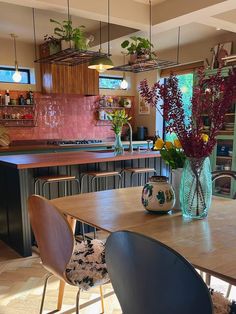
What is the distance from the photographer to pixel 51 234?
1.46 meters

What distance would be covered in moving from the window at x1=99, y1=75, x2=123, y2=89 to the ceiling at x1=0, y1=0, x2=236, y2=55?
5.17 ft

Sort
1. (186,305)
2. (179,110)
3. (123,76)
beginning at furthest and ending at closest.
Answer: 1. (123,76)
2. (179,110)
3. (186,305)

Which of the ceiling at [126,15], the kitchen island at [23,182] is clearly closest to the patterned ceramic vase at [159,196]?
the kitchen island at [23,182]

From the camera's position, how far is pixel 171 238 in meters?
1.23

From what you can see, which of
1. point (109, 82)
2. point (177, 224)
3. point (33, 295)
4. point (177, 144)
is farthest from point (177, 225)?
point (109, 82)

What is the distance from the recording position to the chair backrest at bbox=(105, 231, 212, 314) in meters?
0.74

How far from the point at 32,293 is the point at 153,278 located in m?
1.80

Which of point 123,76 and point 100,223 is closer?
point 100,223

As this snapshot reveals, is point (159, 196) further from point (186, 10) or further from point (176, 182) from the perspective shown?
point (186, 10)

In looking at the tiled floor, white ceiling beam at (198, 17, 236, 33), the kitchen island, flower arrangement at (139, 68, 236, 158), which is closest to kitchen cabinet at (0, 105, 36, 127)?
the kitchen island

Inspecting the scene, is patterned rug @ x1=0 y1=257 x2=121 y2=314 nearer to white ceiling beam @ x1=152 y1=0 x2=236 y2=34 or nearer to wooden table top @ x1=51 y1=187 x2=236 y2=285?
wooden table top @ x1=51 y1=187 x2=236 y2=285

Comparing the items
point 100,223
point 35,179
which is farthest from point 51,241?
point 35,179

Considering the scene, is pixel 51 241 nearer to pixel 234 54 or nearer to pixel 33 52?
pixel 234 54

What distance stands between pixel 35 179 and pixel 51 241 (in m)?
1.71
